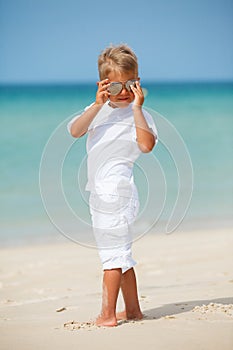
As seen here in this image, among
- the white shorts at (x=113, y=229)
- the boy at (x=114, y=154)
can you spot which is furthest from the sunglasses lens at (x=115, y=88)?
the white shorts at (x=113, y=229)

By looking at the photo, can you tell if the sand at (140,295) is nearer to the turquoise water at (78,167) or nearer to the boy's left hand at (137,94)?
the turquoise water at (78,167)

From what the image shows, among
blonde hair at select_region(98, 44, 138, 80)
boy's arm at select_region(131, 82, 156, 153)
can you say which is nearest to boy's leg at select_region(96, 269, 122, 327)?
boy's arm at select_region(131, 82, 156, 153)

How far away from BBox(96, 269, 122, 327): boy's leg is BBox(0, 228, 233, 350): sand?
2.1 inches

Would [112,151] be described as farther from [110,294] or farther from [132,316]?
[132,316]

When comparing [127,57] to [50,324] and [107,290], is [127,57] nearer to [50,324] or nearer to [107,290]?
[107,290]

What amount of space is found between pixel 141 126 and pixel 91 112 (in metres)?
0.22

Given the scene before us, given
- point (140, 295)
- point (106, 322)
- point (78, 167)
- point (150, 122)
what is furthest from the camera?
point (78, 167)

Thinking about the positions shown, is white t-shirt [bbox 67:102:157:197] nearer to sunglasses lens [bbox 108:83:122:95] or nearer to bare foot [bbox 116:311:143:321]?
sunglasses lens [bbox 108:83:122:95]

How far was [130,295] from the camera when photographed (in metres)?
3.00

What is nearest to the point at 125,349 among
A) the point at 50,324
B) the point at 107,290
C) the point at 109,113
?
the point at 107,290

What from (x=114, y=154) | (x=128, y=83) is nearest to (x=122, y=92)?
(x=128, y=83)

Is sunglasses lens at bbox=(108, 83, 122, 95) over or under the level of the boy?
over

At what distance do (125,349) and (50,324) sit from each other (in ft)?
1.89

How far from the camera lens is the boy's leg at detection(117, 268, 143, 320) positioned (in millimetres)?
2979
